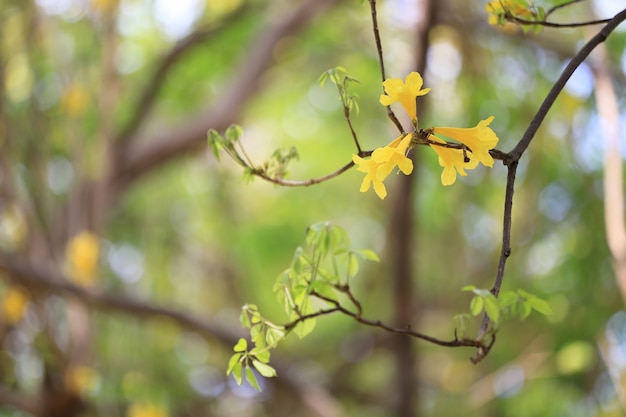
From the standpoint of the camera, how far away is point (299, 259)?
0.81 meters

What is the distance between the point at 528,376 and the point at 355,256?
1.79 metres

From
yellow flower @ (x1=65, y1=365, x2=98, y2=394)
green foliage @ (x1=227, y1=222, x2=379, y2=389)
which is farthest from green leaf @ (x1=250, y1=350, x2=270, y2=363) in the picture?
yellow flower @ (x1=65, y1=365, x2=98, y2=394)

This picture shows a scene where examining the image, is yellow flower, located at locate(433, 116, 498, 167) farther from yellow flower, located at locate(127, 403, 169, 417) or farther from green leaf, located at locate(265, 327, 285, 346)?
yellow flower, located at locate(127, 403, 169, 417)

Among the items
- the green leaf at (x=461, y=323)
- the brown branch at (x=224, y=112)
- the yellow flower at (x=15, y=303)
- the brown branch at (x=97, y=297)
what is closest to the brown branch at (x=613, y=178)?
the green leaf at (x=461, y=323)

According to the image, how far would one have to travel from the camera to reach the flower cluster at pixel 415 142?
0.65m

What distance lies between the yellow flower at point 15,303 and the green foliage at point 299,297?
1.92 meters

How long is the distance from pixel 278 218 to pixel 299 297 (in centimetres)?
291

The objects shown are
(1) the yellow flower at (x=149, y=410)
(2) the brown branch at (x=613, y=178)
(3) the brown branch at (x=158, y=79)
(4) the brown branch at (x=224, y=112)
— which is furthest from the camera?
(3) the brown branch at (x=158, y=79)

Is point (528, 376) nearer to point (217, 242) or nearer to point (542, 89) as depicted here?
point (542, 89)

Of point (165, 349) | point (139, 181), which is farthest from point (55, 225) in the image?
point (165, 349)

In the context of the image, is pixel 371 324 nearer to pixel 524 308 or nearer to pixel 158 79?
pixel 524 308

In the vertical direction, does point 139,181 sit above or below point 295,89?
below

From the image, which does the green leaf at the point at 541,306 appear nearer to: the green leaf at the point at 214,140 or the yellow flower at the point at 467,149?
the yellow flower at the point at 467,149

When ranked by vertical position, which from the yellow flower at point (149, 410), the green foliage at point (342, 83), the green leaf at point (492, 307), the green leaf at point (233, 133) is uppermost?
the yellow flower at point (149, 410)
